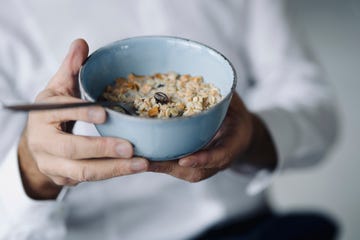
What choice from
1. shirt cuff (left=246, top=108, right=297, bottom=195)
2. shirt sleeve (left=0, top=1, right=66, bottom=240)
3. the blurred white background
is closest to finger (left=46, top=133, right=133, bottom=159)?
shirt sleeve (left=0, top=1, right=66, bottom=240)

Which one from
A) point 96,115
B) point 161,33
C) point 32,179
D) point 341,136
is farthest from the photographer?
point 341,136

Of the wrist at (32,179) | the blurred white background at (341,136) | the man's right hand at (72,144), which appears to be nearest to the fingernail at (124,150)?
the man's right hand at (72,144)

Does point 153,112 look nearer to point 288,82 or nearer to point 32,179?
point 32,179

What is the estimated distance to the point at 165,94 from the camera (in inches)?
13.8

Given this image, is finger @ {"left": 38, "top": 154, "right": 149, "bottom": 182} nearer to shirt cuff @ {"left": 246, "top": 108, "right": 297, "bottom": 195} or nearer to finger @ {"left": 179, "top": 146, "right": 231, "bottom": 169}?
finger @ {"left": 179, "top": 146, "right": 231, "bottom": 169}

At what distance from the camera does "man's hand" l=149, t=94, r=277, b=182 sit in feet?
1.20

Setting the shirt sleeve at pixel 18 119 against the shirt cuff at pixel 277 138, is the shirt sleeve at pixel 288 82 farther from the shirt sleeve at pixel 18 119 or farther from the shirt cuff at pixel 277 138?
the shirt sleeve at pixel 18 119

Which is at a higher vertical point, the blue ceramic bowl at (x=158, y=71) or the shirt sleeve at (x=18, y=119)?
the blue ceramic bowl at (x=158, y=71)

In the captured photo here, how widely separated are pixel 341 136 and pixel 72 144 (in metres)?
1.09

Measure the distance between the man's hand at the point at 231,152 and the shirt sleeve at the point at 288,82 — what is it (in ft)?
0.17

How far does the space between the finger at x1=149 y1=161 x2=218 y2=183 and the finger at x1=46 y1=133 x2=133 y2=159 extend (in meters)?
0.03

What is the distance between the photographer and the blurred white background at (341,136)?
111 centimetres

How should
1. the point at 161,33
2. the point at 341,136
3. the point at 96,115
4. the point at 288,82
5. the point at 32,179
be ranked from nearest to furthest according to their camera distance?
the point at 96,115 → the point at 32,179 → the point at 161,33 → the point at 288,82 → the point at 341,136

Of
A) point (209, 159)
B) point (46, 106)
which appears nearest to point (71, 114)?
point (46, 106)
